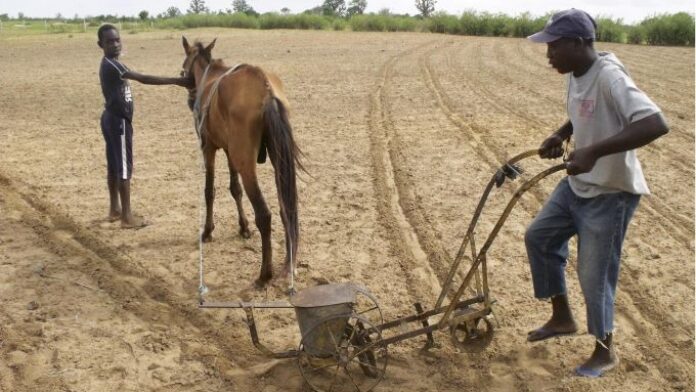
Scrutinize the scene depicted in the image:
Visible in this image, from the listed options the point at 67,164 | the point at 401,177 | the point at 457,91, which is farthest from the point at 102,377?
the point at 457,91

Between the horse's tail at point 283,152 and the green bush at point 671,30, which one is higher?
the green bush at point 671,30

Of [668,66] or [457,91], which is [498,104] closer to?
[457,91]

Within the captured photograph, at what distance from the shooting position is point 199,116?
582 centimetres

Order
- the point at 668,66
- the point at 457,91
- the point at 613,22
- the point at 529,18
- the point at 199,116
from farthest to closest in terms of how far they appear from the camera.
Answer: the point at 529,18
the point at 613,22
the point at 668,66
the point at 457,91
the point at 199,116

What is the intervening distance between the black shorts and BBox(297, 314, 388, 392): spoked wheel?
329cm

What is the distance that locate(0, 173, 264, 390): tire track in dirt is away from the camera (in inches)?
165

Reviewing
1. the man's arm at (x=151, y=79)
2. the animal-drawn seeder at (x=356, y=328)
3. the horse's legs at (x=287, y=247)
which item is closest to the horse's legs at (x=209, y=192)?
the man's arm at (x=151, y=79)

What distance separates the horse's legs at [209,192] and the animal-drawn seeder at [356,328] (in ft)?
6.80

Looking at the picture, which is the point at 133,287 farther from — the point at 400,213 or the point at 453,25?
the point at 453,25

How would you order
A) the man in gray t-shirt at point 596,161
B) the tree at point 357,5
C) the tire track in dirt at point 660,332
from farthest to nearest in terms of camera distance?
the tree at point 357,5
the tire track in dirt at point 660,332
the man in gray t-shirt at point 596,161

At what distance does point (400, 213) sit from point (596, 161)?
139 inches

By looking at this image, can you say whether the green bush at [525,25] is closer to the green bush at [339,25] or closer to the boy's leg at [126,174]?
the green bush at [339,25]

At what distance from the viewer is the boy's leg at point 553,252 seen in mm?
3873

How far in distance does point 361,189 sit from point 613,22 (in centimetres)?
3296
